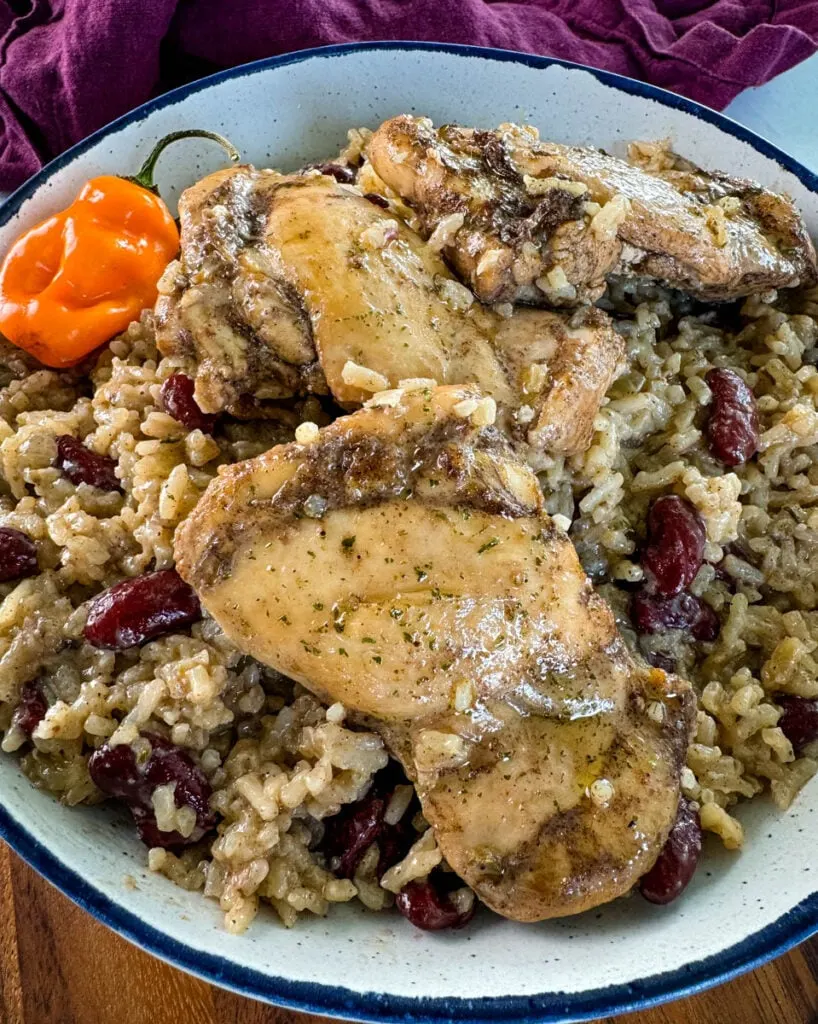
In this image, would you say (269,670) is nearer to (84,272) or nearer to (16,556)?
(16,556)

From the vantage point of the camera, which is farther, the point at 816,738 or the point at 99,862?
→ the point at 816,738

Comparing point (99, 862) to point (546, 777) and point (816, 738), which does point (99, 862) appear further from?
point (816, 738)

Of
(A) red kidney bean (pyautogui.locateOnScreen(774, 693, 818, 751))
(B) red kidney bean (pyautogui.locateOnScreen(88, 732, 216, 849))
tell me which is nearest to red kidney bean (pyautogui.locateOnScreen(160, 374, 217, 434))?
(B) red kidney bean (pyautogui.locateOnScreen(88, 732, 216, 849))

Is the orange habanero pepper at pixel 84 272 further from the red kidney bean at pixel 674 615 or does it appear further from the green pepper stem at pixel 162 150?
the red kidney bean at pixel 674 615

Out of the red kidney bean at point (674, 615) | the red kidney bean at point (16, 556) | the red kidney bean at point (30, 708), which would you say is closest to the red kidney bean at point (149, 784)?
the red kidney bean at point (30, 708)

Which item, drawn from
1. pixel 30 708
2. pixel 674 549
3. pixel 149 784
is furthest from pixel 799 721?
pixel 30 708

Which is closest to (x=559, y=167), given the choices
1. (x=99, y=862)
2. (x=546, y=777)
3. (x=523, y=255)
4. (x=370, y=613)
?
(x=523, y=255)
